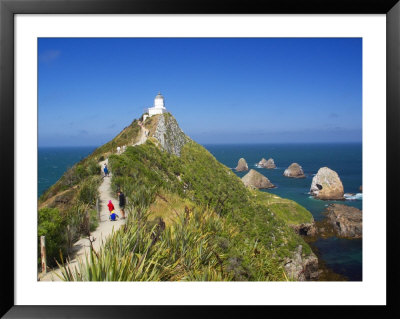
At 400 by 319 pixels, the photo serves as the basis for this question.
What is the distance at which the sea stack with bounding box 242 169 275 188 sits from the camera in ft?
62.7

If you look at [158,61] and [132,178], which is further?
[132,178]

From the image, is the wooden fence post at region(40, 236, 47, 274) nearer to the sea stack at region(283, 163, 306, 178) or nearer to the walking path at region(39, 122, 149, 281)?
the walking path at region(39, 122, 149, 281)

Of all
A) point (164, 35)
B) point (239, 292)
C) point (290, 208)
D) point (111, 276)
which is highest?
point (164, 35)

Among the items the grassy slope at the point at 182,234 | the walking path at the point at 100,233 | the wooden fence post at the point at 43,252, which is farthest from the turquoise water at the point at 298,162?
the wooden fence post at the point at 43,252

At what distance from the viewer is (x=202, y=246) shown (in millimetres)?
3639

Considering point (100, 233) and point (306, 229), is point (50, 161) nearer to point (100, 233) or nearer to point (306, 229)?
point (100, 233)

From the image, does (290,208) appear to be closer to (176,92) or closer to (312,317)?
(176,92)

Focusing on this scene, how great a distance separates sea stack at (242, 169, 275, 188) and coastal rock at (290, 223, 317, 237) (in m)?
4.20

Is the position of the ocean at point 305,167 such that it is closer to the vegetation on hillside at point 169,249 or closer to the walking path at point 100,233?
the walking path at point 100,233

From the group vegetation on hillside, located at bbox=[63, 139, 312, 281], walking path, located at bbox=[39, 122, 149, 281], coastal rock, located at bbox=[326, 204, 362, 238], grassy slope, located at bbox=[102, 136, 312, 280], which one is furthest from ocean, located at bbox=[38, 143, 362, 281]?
vegetation on hillside, located at bbox=[63, 139, 312, 281]

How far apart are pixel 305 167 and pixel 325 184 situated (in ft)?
9.13

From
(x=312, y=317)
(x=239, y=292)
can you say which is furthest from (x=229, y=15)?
(x=312, y=317)

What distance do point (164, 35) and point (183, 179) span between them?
25.3 ft

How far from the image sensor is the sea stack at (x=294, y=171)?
17.4 meters
